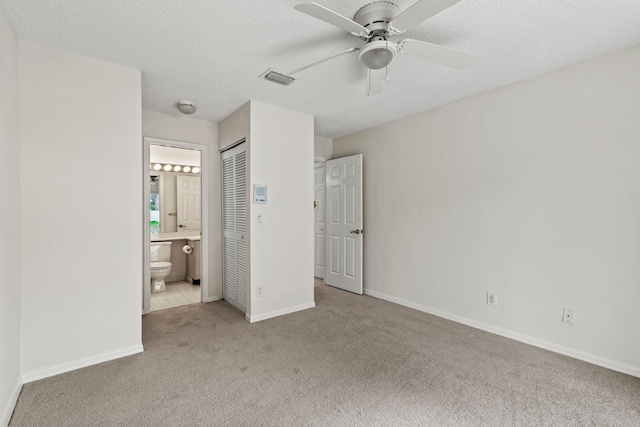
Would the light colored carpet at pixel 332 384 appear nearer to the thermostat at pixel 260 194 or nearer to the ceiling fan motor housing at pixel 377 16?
the thermostat at pixel 260 194

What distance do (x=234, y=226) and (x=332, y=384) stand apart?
2238 mm

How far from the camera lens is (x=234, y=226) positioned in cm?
379

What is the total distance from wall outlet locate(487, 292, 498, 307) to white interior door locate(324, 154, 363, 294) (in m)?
1.69

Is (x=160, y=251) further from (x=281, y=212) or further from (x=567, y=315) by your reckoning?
(x=567, y=315)

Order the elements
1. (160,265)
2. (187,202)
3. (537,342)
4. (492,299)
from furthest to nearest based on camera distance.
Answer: (187,202), (160,265), (492,299), (537,342)

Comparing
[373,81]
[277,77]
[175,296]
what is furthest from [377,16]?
[175,296]

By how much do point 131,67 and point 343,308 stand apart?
10.4 ft

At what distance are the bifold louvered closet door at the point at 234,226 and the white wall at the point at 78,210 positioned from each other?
1161 mm

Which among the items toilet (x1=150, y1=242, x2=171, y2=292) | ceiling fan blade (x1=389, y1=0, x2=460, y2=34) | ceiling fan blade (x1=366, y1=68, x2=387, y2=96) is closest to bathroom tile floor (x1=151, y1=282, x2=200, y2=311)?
toilet (x1=150, y1=242, x2=171, y2=292)

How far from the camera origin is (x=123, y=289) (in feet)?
8.26

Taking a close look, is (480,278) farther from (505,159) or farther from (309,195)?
(309,195)

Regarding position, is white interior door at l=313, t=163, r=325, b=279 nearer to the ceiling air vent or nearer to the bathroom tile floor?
the bathroom tile floor

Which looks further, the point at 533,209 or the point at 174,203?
the point at 174,203

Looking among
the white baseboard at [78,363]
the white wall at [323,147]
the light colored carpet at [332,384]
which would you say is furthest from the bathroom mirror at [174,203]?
the white baseboard at [78,363]
